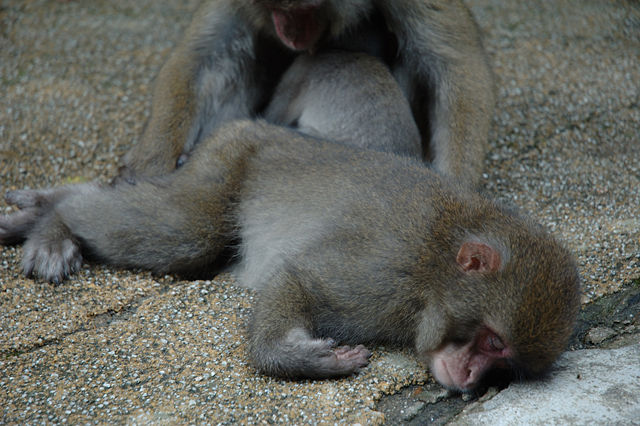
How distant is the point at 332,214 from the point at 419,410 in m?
0.99

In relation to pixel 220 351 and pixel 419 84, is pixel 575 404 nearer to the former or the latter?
pixel 220 351

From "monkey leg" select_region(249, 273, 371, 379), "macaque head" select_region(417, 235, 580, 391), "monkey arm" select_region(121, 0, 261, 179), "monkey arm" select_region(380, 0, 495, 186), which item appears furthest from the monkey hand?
"monkey arm" select_region(380, 0, 495, 186)

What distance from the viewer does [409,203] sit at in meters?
3.33

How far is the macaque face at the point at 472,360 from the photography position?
9.55ft

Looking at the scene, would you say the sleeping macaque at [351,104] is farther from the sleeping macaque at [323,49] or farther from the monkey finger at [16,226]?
the monkey finger at [16,226]

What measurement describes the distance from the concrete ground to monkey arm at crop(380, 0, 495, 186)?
48 cm

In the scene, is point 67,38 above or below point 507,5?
below

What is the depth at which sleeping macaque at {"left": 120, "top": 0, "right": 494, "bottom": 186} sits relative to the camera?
14.0 ft

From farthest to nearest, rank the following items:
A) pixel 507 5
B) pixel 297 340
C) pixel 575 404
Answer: pixel 507 5
pixel 297 340
pixel 575 404

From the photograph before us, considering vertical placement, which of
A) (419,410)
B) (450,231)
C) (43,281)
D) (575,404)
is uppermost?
(450,231)

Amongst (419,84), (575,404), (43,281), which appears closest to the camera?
(575,404)

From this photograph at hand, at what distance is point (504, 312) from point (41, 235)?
2.41m

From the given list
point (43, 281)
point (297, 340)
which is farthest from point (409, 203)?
point (43, 281)

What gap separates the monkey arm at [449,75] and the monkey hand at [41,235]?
82.9 inches
